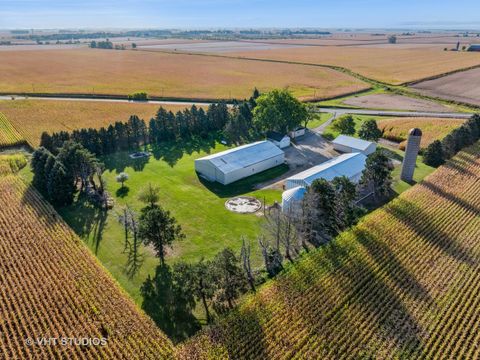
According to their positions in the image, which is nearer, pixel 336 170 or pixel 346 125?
pixel 336 170

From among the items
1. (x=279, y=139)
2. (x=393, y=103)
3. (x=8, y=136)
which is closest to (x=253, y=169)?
(x=279, y=139)

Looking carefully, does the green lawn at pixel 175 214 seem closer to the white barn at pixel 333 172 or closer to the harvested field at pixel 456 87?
the white barn at pixel 333 172

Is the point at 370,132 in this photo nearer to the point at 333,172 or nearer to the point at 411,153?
the point at 411,153

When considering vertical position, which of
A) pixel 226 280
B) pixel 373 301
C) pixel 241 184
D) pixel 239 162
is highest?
pixel 226 280

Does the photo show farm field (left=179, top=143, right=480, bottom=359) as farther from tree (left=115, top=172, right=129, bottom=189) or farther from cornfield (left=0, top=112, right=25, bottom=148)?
cornfield (left=0, top=112, right=25, bottom=148)

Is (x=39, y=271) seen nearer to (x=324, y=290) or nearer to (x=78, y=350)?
(x=78, y=350)

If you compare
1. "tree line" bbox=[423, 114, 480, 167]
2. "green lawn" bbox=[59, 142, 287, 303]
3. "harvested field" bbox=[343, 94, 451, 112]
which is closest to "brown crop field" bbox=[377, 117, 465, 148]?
"tree line" bbox=[423, 114, 480, 167]

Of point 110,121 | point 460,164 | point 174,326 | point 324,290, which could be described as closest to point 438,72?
point 460,164
